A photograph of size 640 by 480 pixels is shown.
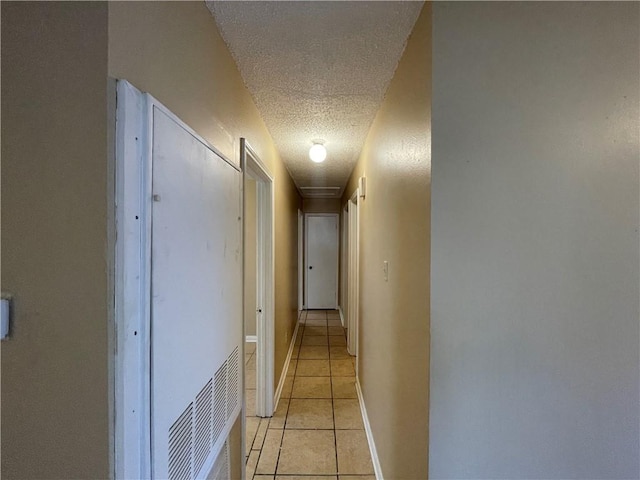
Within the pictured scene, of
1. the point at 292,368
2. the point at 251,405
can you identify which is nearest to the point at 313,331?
the point at 292,368

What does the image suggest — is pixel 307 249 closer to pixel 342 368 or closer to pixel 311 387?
pixel 342 368

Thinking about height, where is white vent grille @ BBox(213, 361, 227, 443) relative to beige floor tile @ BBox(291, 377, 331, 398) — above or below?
above

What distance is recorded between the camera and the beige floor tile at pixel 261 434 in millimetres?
2176

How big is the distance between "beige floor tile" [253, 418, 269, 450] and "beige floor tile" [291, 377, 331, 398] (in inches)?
17.9

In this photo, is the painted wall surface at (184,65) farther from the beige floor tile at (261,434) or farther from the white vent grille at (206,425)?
the beige floor tile at (261,434)

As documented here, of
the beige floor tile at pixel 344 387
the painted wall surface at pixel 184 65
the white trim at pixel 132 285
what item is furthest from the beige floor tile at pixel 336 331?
the white trim at pixel 132 285

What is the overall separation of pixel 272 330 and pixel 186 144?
1.92 meters

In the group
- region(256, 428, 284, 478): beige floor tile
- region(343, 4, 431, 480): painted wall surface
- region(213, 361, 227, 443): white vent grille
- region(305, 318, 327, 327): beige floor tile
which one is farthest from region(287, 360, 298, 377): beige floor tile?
region(213, 361, 227, 443): white vent grille

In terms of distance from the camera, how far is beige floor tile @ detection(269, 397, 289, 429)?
2.43m

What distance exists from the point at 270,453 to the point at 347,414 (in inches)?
29.0

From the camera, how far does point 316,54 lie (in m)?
1.38

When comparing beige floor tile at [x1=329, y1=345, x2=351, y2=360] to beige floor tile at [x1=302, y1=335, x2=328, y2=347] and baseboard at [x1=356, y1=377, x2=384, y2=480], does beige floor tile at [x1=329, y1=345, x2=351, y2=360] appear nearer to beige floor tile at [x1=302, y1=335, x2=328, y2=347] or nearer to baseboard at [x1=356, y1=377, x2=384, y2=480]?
beige floor tile at [x1=302, y1=335, x2=328, y2=347]

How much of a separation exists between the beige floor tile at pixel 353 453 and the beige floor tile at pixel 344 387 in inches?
21.3

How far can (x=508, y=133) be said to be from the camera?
1.02m
